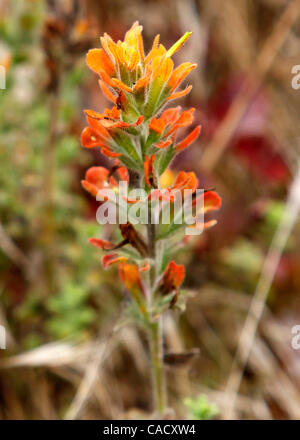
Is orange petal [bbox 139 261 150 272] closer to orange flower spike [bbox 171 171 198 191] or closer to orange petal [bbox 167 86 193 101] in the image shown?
orange flower spike [bbox 171 171 198 191]

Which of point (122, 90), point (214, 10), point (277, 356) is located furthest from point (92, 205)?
point (214, 10)

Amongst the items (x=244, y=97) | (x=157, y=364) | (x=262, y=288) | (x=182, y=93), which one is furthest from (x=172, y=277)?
(x=244, y=97)

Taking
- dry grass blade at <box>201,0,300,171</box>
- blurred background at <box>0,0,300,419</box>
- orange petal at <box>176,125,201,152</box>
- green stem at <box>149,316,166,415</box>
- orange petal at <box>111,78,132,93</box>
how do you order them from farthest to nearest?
dry grass blade at <box>201,0,300,171</box> < blurred background at <box>0,0,300,419</box> < green stem at <box>149,316,166,415</box> < orange petal at <box>176,125,201,152</box> < orange petal at <box>111,78,132,93</box>

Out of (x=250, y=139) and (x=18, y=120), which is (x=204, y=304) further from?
(x=18, y=120)

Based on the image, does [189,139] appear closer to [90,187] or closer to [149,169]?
[149,169]

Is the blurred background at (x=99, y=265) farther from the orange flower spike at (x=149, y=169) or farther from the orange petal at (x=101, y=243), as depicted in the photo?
the orange flower spike at (x=149, y=169)

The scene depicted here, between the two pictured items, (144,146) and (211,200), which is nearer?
(144,146)

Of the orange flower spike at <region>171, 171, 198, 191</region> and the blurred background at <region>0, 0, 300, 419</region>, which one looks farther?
the blurred background at <region>0, 0, 300, 419</region>

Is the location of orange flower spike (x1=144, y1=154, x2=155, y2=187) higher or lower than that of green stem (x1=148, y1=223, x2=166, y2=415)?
higher

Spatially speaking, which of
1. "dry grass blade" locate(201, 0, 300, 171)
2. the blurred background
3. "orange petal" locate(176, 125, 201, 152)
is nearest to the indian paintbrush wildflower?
"orange petal" locate(176, 125, 201, 152)
